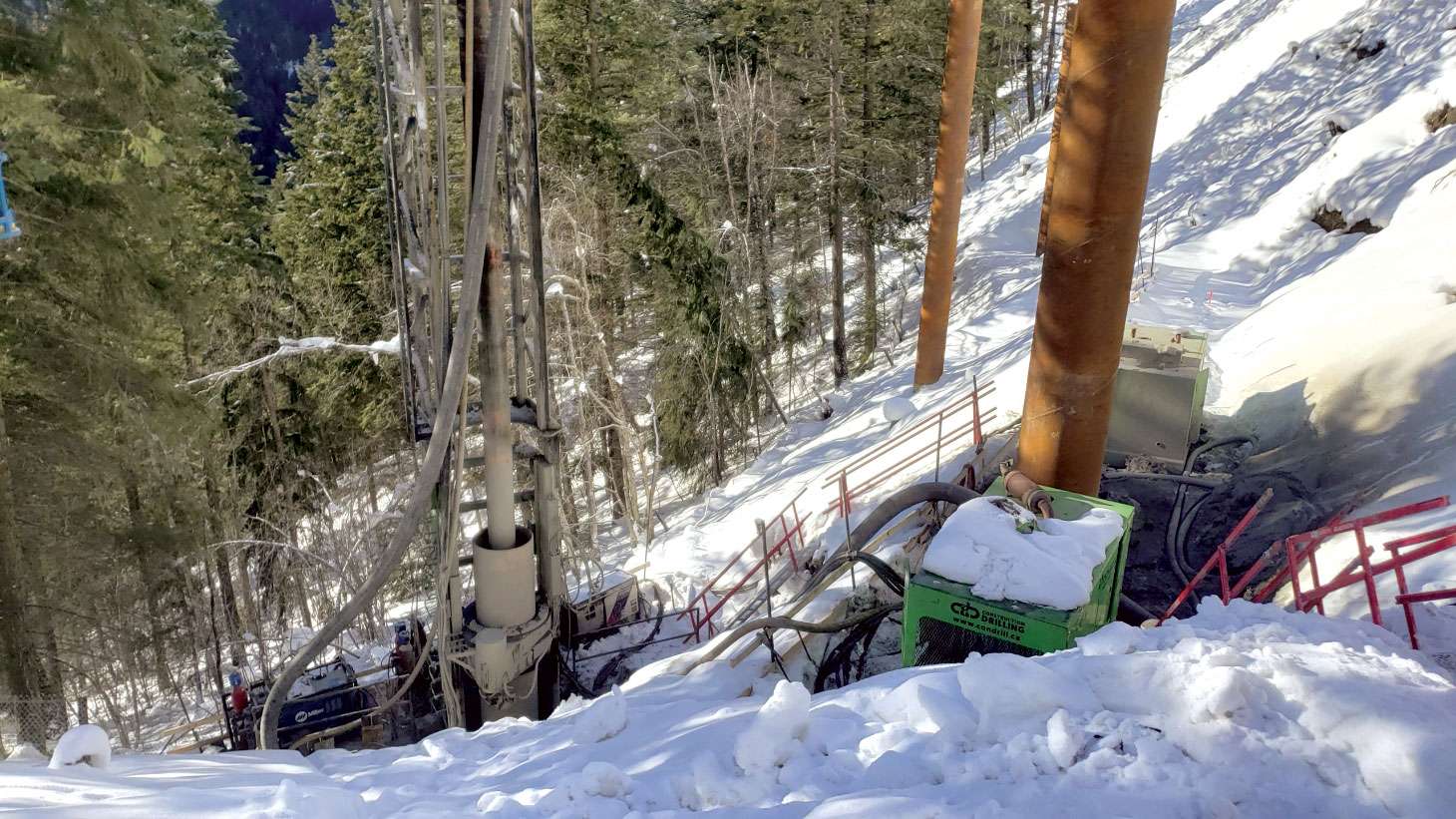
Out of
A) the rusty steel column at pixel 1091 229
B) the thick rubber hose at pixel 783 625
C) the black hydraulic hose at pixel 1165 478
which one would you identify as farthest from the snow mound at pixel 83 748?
the black hydraulic hose at pixel 1165 478

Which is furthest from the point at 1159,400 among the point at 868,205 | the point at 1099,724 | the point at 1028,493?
the point at 868,205

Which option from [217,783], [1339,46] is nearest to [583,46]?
[217,783]

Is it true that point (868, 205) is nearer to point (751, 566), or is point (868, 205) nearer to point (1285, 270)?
point (1285, 270)

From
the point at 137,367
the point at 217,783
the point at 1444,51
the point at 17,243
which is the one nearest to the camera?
the point at 217,783

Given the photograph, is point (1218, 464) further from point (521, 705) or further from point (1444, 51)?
point (1444, 51)

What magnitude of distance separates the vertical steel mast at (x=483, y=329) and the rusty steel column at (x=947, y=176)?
10221mm

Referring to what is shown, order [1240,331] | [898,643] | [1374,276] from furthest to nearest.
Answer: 1. [1240,331]
2. [1374,276]
3. [898,643]

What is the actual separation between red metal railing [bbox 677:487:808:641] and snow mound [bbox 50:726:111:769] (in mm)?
5908

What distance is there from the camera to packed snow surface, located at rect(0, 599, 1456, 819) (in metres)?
3.56

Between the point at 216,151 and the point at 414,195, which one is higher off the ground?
the point at 216,151

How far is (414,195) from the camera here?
6.88m

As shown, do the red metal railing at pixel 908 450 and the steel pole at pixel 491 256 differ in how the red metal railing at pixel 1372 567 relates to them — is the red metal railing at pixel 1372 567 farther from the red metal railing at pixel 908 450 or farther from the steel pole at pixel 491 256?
the steel pole at pixel 491 256

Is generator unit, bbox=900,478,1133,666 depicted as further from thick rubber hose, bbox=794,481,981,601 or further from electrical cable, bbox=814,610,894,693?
thick rubber hose, bbox=794,481,981,601

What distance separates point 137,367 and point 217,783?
884cm
